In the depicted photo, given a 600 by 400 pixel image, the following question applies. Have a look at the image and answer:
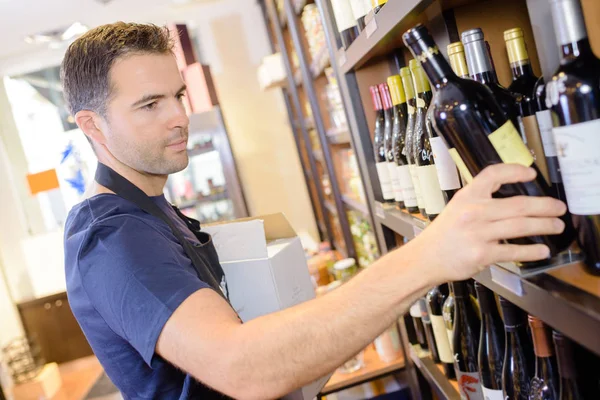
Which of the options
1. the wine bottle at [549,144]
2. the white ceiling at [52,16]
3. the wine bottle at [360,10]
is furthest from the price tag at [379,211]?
the white ceiling at [52,16]

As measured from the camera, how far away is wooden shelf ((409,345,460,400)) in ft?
5.16

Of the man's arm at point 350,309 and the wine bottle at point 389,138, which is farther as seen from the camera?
the wine bottle at point 389,138

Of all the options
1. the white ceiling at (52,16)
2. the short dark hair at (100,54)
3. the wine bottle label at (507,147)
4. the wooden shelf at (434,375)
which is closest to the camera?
the wine bottle label at (507,147)

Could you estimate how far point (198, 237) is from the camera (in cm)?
157

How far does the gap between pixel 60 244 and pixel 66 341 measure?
1.03 m

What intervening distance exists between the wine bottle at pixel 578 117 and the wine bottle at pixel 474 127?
0.06 meters

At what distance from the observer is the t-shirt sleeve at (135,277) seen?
3.00 feet

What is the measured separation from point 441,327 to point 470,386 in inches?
9.0

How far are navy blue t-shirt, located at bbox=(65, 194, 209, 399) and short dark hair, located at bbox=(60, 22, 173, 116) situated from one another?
0.96 feet

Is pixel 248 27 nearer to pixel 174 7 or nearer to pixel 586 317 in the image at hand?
pixel 174 7

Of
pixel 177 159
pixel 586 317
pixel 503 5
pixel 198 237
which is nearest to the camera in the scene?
pixel 586 317

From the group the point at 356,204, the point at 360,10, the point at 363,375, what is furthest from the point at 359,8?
the point at 363,375

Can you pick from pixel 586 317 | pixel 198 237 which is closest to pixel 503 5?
pixel 586 317

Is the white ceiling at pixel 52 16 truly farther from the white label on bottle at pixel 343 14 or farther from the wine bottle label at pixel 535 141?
the wine bottle label at pixel 535 141
